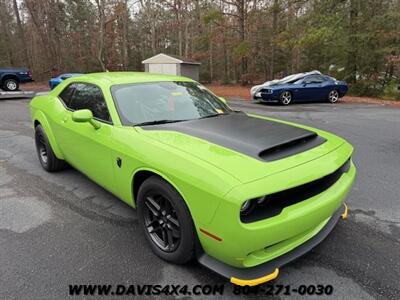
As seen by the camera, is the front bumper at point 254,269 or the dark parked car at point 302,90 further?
the dark parked car at point 302,90

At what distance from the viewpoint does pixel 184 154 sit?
2.28 metres

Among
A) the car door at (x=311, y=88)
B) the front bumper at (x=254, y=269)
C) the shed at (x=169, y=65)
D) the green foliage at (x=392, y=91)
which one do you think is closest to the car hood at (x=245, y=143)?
the front bumper at (x=254, y=269)

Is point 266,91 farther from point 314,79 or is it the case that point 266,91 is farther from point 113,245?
point 113,245

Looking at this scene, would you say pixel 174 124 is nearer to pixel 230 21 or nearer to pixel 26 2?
pixel 230 21

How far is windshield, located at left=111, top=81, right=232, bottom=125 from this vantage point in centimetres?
310

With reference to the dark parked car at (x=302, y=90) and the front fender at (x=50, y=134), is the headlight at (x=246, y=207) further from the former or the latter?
the dark parked car at (x=302, y=90)

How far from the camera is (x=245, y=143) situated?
2469mm

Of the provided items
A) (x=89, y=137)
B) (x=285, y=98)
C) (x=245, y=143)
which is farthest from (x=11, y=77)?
(x=245, y=143)

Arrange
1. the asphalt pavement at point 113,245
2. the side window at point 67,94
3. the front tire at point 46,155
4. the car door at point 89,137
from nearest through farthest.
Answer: the asphalt pavement at point 113,245 < the car door at point 89,137 < the side window at point 67,94 < the front tire at point 46,155

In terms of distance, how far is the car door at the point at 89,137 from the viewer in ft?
10.0

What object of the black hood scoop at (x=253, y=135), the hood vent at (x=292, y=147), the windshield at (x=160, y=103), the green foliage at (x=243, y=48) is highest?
the green foliage at (x=243, y=48)

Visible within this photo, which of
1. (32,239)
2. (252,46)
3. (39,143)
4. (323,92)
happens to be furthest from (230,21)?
(32,239)

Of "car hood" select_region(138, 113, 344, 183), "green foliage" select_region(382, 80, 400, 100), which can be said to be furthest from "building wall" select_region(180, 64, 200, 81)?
"car hood" select_region(138, 113, 344, 183)

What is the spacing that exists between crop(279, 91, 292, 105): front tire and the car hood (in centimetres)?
1047
